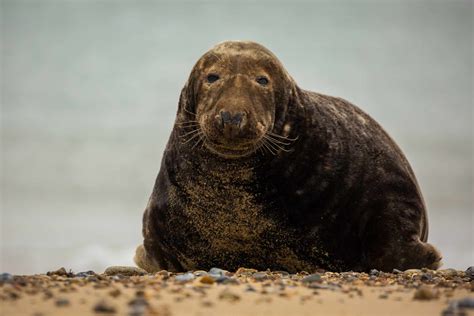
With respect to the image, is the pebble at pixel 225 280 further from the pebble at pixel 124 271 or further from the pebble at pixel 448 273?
the pebble at pixel 448 273

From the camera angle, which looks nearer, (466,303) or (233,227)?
(466,303)

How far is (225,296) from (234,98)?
13.6 feet

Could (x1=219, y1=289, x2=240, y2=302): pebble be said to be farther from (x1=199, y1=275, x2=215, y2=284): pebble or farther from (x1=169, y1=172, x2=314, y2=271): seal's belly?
(x1=169, y1=172, x2=314, y2=271): seal's belly

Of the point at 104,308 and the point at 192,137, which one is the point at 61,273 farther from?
the point at 104,308

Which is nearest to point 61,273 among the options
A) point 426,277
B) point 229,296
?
point 229,296

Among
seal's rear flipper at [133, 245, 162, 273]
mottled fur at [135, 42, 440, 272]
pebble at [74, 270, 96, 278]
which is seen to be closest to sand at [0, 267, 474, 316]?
pebble at [74, 270, 96, 278]

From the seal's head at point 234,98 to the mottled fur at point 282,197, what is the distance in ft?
0.09

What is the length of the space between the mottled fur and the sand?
2828 mm

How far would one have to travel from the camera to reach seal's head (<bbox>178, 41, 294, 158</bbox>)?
11914mm

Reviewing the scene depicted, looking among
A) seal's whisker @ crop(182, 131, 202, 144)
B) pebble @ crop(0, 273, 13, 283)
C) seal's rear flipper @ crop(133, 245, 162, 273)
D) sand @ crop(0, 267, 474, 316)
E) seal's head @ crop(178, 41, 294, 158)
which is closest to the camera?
sand @ crop(0, 267, 474, 316)

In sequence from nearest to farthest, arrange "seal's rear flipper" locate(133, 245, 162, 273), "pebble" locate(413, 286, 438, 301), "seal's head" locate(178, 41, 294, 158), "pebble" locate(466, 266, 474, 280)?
1. "pebble" locate(413, 286, 438, 301)
2. "seal's head" locate(178, 41, 294, 158)
3. "pebble" locate(466, 266, 474, 280)
4. "seal's rear flipper" locate(133, 245, 162, 273)

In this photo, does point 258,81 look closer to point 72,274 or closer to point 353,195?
point 353,195

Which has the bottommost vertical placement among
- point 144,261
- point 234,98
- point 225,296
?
point 225,296

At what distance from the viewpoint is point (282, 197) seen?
44.5ft
